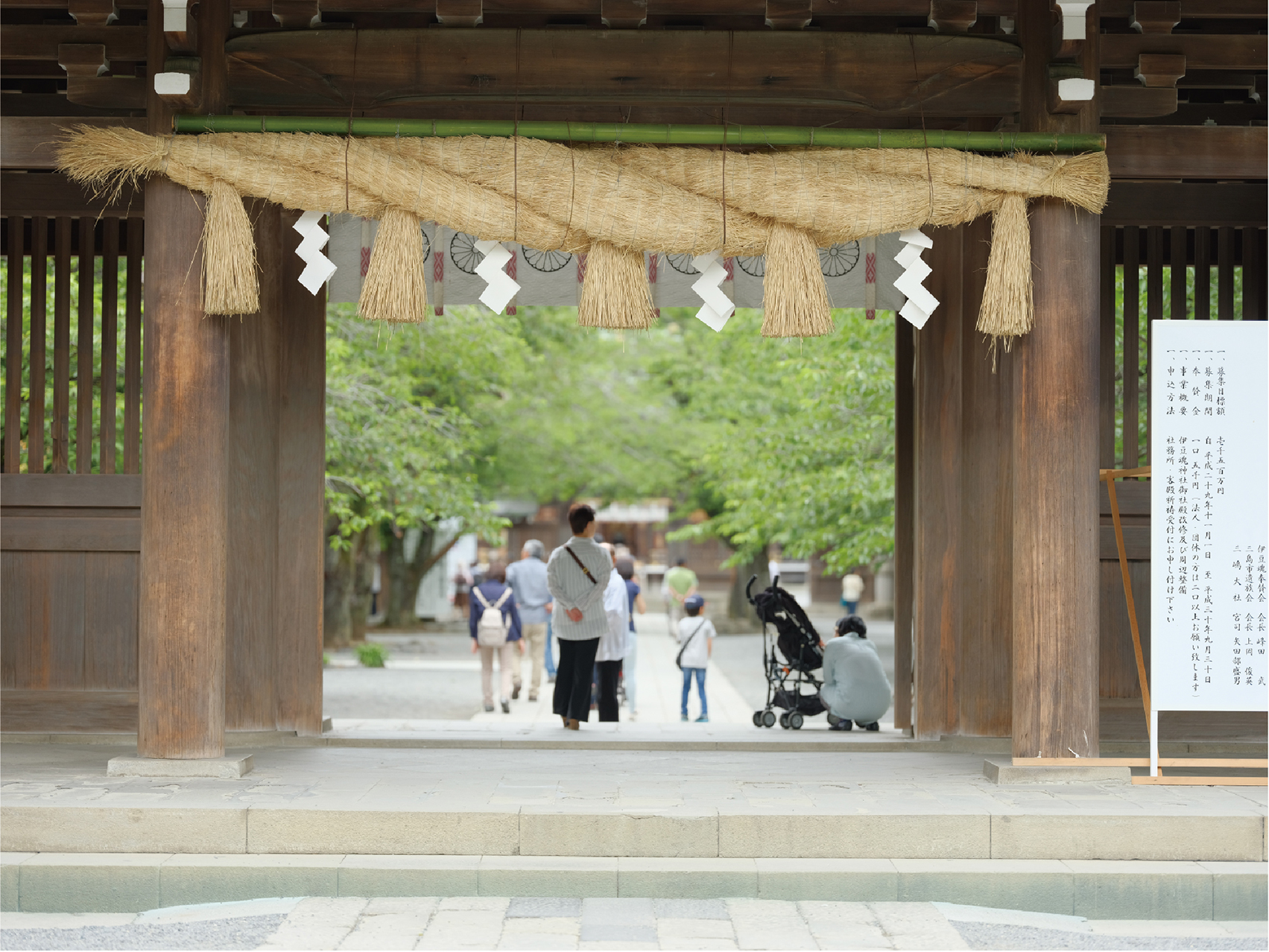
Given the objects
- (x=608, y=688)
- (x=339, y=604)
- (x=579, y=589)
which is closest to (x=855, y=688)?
(x=608, y=688)

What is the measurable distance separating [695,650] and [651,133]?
6.62 meters

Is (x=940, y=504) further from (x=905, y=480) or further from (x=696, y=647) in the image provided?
(x=696, y=647)

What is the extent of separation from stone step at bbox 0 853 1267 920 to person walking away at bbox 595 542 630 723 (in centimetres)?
409

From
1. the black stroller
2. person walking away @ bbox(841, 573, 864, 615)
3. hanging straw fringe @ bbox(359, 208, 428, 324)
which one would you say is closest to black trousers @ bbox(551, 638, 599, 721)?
the black stroller

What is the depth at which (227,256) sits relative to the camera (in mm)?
6062

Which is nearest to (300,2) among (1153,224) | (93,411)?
(93,411)

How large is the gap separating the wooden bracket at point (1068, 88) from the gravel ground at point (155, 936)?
512cm

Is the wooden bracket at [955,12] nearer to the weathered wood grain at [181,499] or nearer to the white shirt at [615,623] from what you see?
the weathered wood grain at [181,499]

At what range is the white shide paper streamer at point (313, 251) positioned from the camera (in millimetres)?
6344

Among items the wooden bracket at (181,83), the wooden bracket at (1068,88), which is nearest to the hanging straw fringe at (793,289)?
the wooden bracket at (1068,88)

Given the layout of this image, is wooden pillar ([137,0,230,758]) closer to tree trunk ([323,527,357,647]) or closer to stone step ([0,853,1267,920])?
stone step ([0,853,1267,920])

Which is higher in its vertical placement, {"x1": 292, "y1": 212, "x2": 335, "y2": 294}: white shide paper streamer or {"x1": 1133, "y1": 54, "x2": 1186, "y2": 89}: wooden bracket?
{"x1": 1133, "y1": 54, "x2": 1186, "y2": 89}: wooden bracket

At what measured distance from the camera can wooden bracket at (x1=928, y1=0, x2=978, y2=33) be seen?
651cm

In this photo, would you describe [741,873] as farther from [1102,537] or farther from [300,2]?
[300,2]
